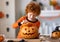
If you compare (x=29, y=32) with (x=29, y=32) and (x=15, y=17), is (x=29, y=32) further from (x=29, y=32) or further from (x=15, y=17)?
(x=15, y=17)

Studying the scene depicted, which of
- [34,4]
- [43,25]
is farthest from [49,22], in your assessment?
[34,4]

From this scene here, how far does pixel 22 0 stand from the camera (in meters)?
2.90

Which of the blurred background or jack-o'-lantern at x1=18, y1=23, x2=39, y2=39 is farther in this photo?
the blurred background

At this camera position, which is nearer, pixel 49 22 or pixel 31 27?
pixel 31 27

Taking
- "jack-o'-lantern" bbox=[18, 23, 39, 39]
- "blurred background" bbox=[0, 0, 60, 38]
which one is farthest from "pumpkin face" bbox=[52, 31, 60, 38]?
"blurred background" bbox=[0, 0, 60, 38]

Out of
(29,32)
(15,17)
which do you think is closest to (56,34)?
(29,32)

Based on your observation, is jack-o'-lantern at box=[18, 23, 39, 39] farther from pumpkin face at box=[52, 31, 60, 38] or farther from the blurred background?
the blurred background

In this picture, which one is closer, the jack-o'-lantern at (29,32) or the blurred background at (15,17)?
the jack-o'-lantern at (29,32)

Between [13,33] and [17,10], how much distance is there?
1.33 ft

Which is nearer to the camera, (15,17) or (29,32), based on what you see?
(29,32)

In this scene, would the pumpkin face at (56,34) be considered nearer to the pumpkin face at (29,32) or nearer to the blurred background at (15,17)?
the pumpkin face at (29,32)

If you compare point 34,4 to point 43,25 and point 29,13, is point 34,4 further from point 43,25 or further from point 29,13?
point 43,25

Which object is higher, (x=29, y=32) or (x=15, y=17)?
(x=15, y=17)

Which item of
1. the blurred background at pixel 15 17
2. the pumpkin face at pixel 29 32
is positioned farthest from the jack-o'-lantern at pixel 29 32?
the blurred background at pixel 15 17
